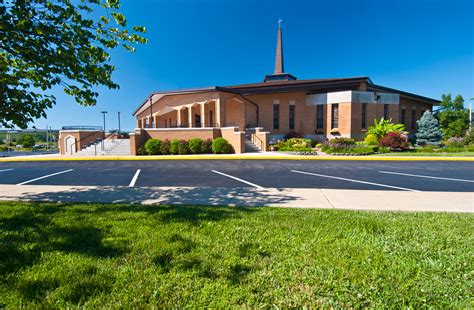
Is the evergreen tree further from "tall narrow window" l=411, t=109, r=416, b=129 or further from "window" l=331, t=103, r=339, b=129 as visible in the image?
"window" l=331, t=103, r=339, b=129

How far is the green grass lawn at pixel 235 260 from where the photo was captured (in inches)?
83.1

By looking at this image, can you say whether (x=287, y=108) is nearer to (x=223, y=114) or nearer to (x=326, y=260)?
(x=223, y=114)

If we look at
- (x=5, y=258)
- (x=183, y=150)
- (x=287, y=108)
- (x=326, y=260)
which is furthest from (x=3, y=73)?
(x=287, y=108)

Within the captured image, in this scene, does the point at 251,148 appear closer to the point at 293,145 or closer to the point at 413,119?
the point at 293,145

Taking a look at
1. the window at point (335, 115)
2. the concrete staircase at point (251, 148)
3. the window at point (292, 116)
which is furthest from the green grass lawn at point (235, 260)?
the window at point (292, 116)

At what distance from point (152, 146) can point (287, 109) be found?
15.8m

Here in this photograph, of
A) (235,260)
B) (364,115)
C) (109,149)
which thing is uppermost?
(364,115)

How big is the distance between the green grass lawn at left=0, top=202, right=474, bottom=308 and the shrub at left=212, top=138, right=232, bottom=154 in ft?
48.6

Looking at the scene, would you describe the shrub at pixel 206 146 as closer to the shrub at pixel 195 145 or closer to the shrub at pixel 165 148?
the shrub at pixel 195 145

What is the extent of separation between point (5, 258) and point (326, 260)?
3.85 meters

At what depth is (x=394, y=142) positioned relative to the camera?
18.6 meters

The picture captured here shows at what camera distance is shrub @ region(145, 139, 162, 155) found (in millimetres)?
19094

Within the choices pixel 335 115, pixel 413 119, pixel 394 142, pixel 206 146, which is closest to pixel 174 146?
pixel 206 146

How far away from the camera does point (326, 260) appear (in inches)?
107
